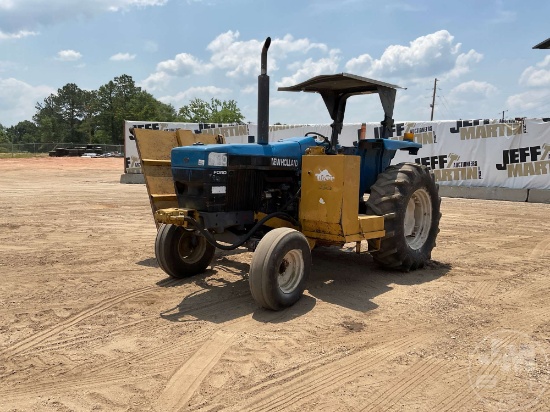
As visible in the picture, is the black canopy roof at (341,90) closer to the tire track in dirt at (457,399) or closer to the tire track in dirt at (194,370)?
the tire track in dirt at (194,370)

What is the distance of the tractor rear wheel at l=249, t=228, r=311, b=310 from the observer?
475cm

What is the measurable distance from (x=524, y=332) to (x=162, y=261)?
12.4 feet

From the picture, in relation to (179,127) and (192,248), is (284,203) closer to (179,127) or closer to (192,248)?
(192,248)

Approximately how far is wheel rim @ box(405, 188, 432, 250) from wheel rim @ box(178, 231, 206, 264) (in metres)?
2.73

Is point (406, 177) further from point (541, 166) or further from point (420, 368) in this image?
point (541, 166)

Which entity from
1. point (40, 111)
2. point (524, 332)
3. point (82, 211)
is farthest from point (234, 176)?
point (40, 111)

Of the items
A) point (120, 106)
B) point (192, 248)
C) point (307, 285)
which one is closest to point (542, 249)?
point (307, 285)

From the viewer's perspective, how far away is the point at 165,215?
510cm

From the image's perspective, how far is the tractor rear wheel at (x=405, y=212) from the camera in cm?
604

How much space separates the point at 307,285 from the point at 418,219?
2.15m

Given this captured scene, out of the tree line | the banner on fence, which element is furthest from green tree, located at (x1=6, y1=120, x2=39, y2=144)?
the banner on fence

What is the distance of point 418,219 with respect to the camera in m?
7.07

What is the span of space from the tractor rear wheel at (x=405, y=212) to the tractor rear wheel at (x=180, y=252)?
6.78 feet

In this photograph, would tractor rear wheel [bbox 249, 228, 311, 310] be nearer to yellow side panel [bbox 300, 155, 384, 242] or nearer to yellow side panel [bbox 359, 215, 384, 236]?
yellow side panel [bbox 300, 155, 384, 242]
